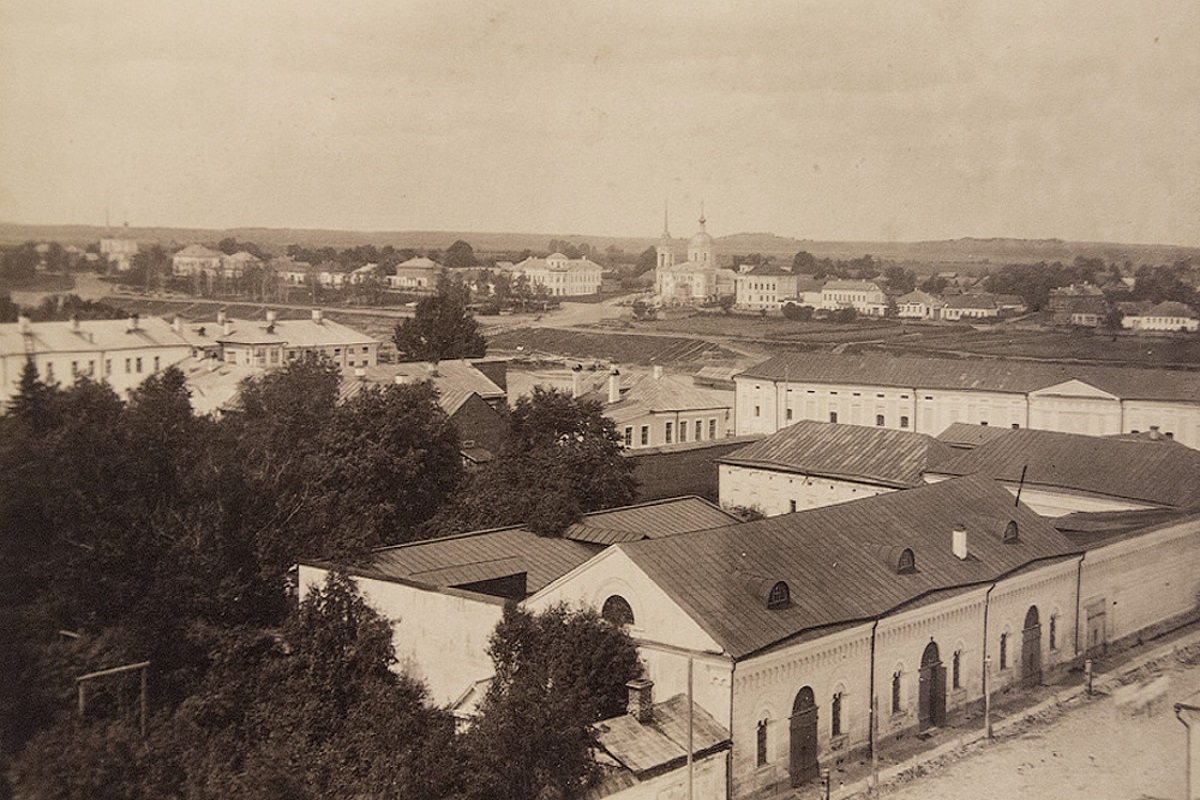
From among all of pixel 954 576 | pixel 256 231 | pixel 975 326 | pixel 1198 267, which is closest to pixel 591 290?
pixel 975 326

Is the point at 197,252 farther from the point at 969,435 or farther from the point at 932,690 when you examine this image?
the point at 969,435

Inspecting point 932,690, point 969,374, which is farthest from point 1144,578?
point 969,374

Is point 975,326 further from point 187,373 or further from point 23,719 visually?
point 23,719

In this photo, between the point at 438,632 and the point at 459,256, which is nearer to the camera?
the point at 438,632

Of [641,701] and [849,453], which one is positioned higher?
[849,453]

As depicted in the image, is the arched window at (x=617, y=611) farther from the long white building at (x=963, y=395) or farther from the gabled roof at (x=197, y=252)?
the long white building at (x=963, y=395)

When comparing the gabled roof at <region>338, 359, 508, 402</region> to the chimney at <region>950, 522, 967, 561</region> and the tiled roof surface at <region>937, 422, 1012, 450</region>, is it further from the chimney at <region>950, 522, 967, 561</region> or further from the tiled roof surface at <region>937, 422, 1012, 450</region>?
the chimney at <region>950, 522, 967, 561</region>

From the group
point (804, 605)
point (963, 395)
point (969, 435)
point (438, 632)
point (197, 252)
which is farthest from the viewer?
point (963, 395)
